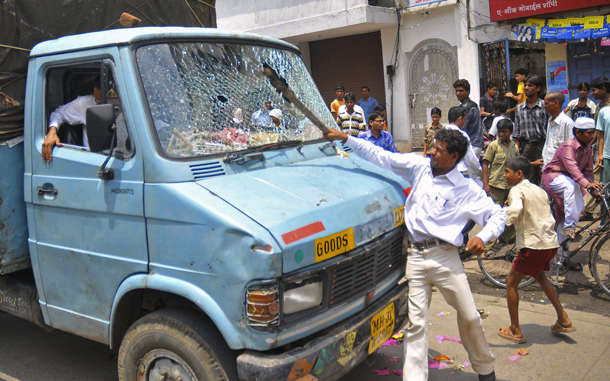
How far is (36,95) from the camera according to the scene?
148 inches

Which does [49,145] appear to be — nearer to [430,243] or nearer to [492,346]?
[430,243]

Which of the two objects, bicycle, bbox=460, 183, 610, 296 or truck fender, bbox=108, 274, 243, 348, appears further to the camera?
bicycle, bbox=460, 183, 610, 296

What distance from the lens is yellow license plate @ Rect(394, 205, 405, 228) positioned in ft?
11.5

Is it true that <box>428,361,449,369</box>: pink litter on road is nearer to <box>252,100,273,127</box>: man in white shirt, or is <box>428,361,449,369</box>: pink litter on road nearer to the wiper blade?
the wiper blade

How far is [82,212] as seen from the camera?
3.40 meters

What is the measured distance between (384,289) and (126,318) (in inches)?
64.3

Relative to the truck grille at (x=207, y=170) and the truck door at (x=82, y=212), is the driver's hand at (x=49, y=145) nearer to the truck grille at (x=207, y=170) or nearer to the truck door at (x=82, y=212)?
the truck door at (x=82, y=212)

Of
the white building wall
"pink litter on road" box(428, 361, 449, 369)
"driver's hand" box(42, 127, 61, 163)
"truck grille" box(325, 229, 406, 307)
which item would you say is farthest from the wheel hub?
the white building wall

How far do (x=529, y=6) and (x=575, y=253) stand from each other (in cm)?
722

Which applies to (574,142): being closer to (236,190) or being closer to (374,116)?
(374,116)

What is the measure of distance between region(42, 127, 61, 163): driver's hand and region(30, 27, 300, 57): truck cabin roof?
1.87 ft

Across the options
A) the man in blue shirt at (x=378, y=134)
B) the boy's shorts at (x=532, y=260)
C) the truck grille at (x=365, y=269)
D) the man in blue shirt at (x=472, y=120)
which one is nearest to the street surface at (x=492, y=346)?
the boy's shorts at (x=532, y=260)

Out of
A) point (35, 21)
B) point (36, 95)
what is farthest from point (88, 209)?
point (35, 21)

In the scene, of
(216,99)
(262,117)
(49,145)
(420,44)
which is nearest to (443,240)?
(262,117)
